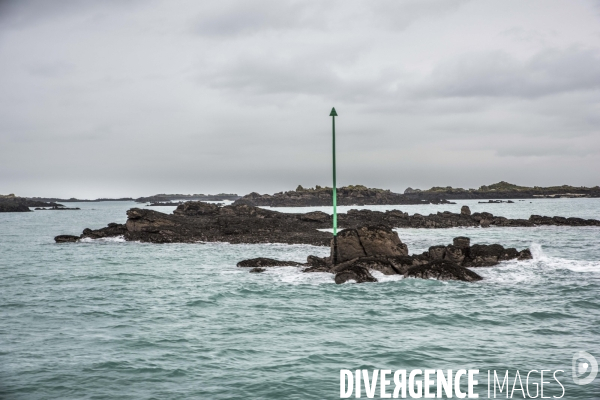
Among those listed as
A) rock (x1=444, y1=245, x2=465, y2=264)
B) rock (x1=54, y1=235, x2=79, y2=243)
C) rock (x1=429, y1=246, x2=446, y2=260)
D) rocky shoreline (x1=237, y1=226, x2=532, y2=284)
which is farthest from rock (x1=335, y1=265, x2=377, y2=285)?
rock (x1=54, y1=235, x2=79, y2=243)

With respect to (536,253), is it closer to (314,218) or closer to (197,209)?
(314,218)

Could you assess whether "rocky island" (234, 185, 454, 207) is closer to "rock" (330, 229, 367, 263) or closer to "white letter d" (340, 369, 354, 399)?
"rock" (330, 229, 367, 263)

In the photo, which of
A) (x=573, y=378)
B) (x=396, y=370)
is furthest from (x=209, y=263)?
(x=573, y=378)

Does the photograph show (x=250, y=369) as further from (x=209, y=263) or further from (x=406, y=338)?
(x=209, y=263)

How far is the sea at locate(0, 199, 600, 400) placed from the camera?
35.6ft

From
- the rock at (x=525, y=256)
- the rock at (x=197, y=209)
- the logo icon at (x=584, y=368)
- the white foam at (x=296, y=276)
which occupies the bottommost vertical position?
the white foam at (x=296, y=276)

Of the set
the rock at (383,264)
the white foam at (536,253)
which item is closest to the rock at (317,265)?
the rock at (383,264)

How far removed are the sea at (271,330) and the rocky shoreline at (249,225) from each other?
1619cm

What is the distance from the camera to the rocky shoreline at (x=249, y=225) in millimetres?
49188

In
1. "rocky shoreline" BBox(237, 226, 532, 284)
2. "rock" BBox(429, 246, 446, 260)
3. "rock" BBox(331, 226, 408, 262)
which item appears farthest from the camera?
"rock" BBox(331, 226, 408, 262)

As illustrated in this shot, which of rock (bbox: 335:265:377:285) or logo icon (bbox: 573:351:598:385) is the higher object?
rock (bbox: 335:265:377:285)

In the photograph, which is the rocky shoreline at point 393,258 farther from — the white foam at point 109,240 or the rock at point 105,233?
the rock at point 105,233

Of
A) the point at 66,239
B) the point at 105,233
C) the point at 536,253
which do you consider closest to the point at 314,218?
the point at 105,233

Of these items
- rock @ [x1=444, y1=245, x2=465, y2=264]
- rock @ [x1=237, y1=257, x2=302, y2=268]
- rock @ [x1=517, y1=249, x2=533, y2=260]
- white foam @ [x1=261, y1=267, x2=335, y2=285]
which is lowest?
white foam @ [x1=261, y1=267, x2=335, y2=285]
